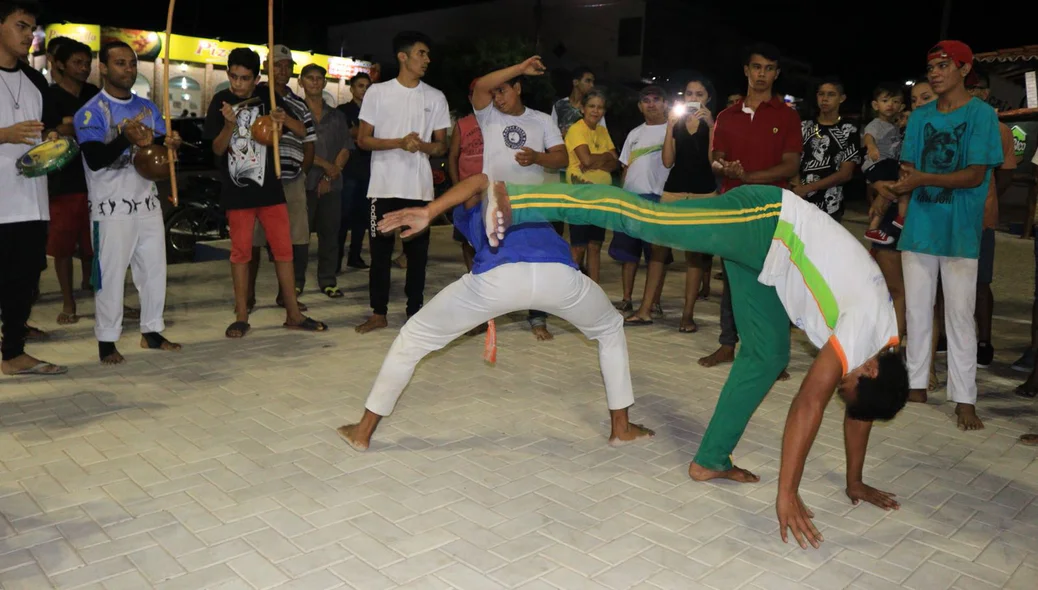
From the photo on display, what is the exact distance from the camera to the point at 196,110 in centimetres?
2756

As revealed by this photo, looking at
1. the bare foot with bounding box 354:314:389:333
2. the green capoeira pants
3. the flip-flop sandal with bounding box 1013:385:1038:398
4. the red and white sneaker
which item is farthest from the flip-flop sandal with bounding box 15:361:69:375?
the flip-flop sandal with bounding box 1013:385:1038:398

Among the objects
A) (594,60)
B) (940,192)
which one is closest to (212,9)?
(594,60)

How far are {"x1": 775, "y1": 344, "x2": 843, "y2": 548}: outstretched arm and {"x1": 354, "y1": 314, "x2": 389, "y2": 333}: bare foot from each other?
4.30m

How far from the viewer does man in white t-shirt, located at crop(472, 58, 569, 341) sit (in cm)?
599

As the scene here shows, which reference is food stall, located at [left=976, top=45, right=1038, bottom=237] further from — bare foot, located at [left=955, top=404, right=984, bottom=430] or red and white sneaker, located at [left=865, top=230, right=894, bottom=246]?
bare foot, located at [left=955, top=404, right=984, bottom=430]

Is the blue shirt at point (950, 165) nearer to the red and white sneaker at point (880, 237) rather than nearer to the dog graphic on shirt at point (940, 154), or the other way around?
the dog graphic on shirt at point (940, 154)

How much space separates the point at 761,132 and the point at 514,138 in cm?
177

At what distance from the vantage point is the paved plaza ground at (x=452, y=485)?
3.28 metres

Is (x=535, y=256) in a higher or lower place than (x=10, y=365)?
higher

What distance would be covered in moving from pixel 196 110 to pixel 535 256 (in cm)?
2643

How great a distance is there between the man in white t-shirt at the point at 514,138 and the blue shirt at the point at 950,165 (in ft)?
7.93

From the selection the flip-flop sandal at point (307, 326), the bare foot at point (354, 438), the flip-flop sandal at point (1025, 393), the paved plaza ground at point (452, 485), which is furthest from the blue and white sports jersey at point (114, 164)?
the flip-flop sandal at point (1025, 393)

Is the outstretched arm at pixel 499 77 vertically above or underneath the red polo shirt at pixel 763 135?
above

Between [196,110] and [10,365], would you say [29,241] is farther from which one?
[196,110]
